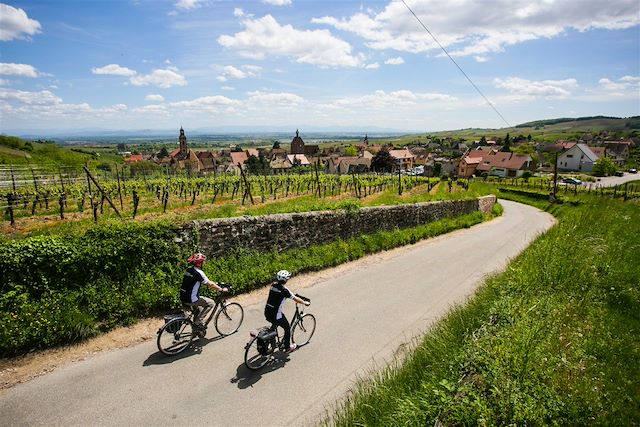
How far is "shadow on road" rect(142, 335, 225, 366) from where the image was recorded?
22.6ft

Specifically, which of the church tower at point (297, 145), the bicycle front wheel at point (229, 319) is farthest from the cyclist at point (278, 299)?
the church tower at point (297, 145)

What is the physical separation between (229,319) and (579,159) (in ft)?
355

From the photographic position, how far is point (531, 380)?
446 cm

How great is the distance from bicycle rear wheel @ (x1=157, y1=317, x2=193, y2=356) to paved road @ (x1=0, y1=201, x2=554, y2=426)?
0.20 meters

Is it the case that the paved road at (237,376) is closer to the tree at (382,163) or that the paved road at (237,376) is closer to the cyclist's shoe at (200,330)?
the cyclist's shoe at (200,330)

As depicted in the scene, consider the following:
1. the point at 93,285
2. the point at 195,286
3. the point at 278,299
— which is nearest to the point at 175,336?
the point at 195,286

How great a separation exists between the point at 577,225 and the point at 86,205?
Answer: 91.1ft

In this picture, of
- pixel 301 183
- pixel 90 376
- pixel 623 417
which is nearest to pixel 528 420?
pixel 623 417

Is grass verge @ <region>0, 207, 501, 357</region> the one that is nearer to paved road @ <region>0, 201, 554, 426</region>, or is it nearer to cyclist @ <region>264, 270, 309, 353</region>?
paved road @ <region>0, 201, 554, 426</region>

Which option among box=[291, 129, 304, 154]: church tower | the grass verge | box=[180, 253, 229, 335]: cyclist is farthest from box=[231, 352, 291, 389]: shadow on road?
box=[291, 129, 304, 154]: church tower

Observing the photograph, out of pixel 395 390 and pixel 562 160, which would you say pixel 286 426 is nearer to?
pixel 395 390

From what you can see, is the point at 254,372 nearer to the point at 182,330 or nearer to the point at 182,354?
the point at 182,354

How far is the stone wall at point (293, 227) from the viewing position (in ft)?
34.4

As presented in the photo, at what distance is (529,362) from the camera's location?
15.4ft
